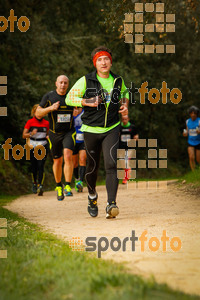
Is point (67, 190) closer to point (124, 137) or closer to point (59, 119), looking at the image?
point (59, 119)

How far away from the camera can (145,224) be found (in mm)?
7242

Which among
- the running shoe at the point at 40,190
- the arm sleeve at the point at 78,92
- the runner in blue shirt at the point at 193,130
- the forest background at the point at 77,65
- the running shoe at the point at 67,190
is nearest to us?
the arm sleeve at the point at 78,92

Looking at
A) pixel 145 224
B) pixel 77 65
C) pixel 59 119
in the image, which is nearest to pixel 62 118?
pixel 59 119

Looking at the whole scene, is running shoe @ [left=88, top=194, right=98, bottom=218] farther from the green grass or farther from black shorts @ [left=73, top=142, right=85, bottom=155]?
black shorts @ [left=73, top=142, right=85, bottom=155]

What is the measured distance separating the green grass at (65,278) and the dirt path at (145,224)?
30cm

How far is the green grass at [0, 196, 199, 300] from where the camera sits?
367 cm

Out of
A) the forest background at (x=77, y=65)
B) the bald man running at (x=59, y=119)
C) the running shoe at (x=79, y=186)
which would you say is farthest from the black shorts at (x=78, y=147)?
the bald man running at (x=59, y=119)

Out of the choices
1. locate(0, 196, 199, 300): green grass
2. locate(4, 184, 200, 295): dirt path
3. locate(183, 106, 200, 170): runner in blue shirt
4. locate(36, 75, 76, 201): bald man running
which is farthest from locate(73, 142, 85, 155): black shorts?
locate(0, 196, 199, 300): green grass

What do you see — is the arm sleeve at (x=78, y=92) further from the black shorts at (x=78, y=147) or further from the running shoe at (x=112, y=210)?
the black shorts at (x=78, y=147)

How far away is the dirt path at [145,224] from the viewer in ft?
15.0

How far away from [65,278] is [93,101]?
402 cm

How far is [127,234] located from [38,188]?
25.2 feet

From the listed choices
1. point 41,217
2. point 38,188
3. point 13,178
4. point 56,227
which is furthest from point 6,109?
point 56,227

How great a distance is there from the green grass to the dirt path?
30cm
